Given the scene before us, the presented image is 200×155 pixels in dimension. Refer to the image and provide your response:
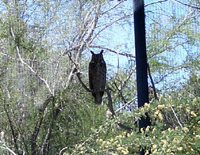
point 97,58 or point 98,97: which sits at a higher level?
point 97,58

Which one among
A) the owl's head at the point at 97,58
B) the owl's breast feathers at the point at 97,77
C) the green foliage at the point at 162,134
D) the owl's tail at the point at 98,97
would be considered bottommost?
the green foliage at the point at 162,134

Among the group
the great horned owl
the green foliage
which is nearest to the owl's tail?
the great horned owl

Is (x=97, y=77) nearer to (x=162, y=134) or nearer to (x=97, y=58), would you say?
(x=97, y=58)

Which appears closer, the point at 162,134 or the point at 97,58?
the point at 162,134

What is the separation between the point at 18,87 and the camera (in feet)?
6.22

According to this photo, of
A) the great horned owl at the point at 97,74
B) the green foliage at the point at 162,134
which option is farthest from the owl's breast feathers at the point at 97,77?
the green foliage at the point at 162,134

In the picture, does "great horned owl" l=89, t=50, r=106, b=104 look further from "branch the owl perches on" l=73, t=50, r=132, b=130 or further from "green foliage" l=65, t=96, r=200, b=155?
"green foliage" l=65, t=96, r=200, b=155

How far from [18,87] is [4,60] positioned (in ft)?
0.52

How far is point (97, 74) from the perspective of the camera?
178 centimetres

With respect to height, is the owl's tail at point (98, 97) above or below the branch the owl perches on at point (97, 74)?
below

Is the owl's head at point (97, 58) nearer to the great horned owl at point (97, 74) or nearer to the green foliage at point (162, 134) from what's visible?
the great horned owl at point (97, 74)

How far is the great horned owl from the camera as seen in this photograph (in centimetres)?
176

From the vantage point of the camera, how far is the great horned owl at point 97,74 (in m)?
1.76

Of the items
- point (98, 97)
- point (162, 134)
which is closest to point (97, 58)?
point (98, 97)
